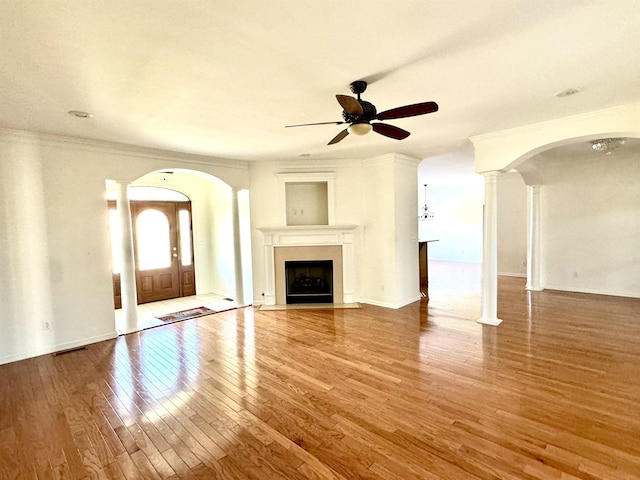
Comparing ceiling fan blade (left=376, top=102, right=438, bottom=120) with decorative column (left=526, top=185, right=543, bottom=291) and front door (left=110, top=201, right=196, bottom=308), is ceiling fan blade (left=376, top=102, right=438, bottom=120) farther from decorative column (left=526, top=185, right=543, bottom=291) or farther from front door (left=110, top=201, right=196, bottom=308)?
decorative column (left=526, top=185, right=543, bottom=291)

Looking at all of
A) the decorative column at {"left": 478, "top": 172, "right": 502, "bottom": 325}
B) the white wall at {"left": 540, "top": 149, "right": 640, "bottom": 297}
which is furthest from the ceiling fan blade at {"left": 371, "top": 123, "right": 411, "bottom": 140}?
the white wall at {"left": 540, "top": 149, "right": 640, "bottom": 297}

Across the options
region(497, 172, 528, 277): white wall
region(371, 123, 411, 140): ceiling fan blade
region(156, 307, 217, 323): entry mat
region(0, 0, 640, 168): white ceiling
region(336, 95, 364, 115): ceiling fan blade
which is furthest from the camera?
region(497, 172, 528, 277): white wall

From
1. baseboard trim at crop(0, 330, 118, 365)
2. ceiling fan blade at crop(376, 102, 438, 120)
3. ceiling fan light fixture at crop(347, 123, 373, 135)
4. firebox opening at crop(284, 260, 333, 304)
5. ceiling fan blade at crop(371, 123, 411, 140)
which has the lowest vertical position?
baseboard trim at crop(0, 330, 118, 365)

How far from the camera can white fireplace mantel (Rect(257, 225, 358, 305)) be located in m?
5.84

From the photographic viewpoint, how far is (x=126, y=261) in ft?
15.4

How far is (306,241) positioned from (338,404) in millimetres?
3537

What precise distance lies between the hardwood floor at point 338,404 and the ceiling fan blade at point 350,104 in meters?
2.37

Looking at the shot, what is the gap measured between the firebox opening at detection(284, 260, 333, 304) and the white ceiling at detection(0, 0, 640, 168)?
307 cm

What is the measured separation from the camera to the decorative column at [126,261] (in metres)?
4.64

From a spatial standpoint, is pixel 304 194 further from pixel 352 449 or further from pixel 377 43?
pixel 352 449

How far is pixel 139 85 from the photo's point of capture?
2.62 m

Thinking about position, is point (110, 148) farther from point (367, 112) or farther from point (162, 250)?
point (367, 112)

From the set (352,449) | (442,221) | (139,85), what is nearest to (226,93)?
(139,85)

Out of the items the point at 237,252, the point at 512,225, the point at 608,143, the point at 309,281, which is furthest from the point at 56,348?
the point at 512,225
